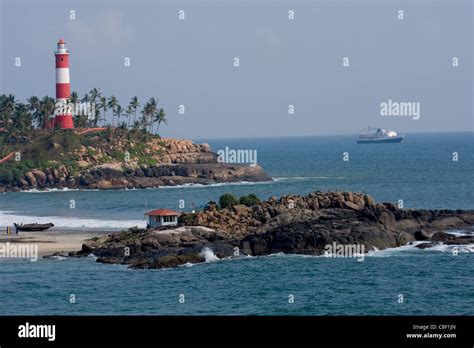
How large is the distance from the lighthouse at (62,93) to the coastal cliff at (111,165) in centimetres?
309

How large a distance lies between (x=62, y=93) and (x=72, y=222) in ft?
205

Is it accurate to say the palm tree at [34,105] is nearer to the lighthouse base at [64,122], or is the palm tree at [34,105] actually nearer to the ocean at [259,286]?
the lighthouse base at [64,122]

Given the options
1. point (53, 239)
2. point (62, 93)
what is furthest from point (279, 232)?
point (62, 93)

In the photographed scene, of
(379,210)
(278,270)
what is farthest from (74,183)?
(278,270)

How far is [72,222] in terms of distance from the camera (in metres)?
81.4

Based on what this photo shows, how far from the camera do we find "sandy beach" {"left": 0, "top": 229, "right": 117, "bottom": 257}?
6312cm

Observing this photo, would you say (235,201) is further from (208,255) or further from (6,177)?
(6,177)

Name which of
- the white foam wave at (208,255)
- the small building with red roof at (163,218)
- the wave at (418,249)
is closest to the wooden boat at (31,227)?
the small building with red roof at (163,218)


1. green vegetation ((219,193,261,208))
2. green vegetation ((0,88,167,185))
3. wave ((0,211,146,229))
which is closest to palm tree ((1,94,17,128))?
green vegetation ((0,88,167,185))

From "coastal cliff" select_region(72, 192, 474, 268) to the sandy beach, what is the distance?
2.36 meters

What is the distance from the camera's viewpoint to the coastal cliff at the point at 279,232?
5809cm

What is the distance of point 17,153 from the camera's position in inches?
5502

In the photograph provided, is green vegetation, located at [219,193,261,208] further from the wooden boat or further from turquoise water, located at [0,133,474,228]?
the wooden boat
